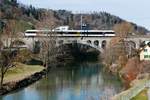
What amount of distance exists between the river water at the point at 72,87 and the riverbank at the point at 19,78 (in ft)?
2.81

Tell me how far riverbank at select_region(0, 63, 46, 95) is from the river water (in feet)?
2.81

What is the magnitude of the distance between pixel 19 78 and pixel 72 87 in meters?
6.54

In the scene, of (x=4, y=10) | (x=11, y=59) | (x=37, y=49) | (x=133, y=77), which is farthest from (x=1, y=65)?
(x=4, y=10)

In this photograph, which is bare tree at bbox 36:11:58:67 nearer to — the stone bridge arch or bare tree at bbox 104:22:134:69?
bare tree at bbox 104:22:134:69

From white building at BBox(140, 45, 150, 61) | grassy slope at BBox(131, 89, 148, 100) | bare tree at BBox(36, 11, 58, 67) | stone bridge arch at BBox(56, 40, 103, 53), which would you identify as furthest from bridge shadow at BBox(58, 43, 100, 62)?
grassy slope at BBox(131, 89, 148, 100)

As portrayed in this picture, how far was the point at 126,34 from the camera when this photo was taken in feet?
296

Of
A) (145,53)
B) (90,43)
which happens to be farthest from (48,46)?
(90,43)

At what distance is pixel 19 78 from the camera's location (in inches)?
2355

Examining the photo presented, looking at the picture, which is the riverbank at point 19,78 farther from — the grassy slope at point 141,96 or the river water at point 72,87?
the grassy slope at point 141,96

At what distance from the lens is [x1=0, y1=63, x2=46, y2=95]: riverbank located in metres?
53.9

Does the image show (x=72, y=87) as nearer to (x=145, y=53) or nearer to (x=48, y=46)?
(x=145, y=53)

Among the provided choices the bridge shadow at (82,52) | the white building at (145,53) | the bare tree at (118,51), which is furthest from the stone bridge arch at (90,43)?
the white building at (145,53)

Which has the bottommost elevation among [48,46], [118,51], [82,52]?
[82,52]

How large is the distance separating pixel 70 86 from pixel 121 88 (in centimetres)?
655
